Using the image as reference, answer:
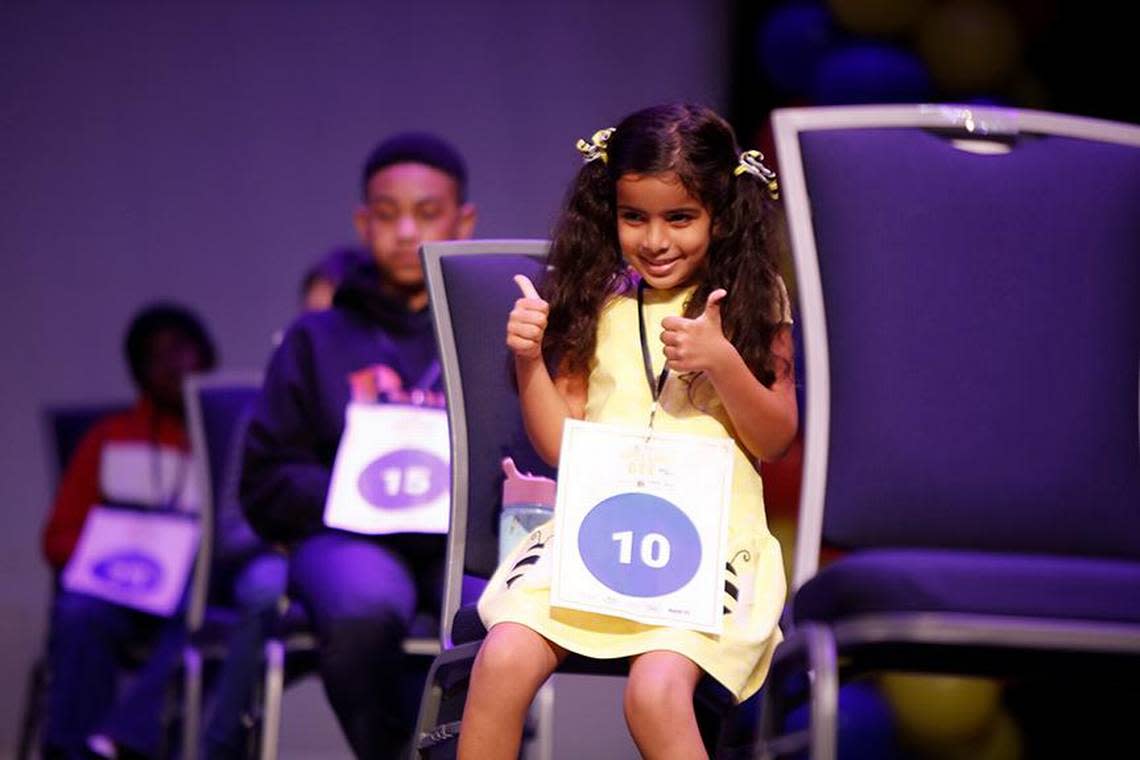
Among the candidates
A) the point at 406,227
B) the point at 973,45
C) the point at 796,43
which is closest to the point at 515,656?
the point at 406,227

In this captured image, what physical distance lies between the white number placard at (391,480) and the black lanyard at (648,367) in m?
0.64

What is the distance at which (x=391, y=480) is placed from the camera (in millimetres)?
2498

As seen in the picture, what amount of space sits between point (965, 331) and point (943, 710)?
154 centimetres

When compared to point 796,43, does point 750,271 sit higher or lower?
lower

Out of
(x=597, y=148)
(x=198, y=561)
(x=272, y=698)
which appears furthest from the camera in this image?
(x=198, y=561)

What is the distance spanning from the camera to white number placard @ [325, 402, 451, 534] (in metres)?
2.48

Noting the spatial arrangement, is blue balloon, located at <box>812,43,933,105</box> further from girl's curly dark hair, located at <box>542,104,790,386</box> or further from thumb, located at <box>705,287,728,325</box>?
thumb, located at <box>705,287,728,325</box>

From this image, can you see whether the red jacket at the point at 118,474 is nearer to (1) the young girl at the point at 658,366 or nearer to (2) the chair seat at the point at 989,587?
(1) the young girl at the point at 658,366

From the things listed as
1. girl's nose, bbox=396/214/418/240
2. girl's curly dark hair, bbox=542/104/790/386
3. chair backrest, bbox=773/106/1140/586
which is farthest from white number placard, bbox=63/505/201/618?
chair backrest, bbox=773/106/1140/586

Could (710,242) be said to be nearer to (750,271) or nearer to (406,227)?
(750,271)

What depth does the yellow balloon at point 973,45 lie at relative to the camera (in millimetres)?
3463

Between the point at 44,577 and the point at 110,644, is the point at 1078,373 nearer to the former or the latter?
the point at 110,644

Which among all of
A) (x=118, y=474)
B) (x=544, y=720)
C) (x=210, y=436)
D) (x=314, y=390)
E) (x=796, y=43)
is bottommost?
(x=544, y=720)

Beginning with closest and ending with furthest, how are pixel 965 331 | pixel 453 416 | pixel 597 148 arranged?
pixel 965 331 → pixel 597 148 → pixel 453 416
